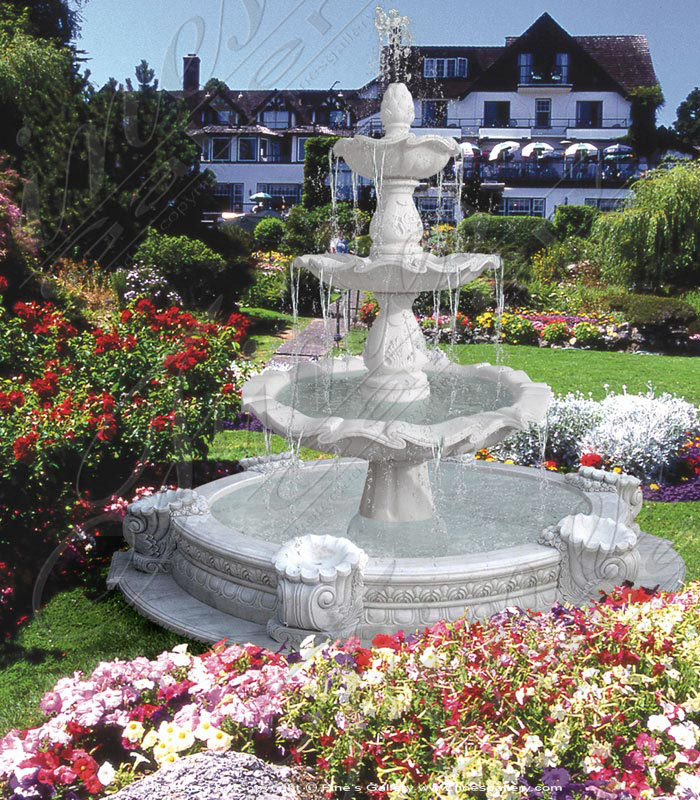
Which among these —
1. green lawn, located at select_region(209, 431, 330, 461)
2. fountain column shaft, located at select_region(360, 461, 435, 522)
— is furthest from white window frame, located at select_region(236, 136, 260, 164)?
fountain column shaft, located at select_region(360, 461, 435, 522)

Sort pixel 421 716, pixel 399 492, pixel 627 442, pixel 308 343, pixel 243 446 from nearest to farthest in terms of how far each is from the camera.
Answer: pixel 421 716
pixel 399 492
pixel 627 442
pixel 243 446
pixel 308 343

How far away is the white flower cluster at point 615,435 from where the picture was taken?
29.7 ft

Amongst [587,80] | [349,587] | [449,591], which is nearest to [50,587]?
[349,587]

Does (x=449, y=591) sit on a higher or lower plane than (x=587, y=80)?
lower

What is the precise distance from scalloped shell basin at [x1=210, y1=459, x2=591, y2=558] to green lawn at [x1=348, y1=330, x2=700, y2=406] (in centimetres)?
587

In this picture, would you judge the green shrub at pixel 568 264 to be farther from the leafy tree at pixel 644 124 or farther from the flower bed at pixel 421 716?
the flower bed at pixel 421 716

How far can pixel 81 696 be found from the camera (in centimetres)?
333

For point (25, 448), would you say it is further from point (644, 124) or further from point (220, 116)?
point (220, 116)

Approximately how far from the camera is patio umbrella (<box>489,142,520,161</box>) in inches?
1351

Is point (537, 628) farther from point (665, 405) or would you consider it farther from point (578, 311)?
point (578, 311)

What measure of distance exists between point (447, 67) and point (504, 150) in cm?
844

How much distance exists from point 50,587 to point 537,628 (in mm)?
4037

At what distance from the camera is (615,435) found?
9141mm

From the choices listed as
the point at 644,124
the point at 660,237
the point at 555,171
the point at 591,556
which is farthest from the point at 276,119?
the point at 591,556
